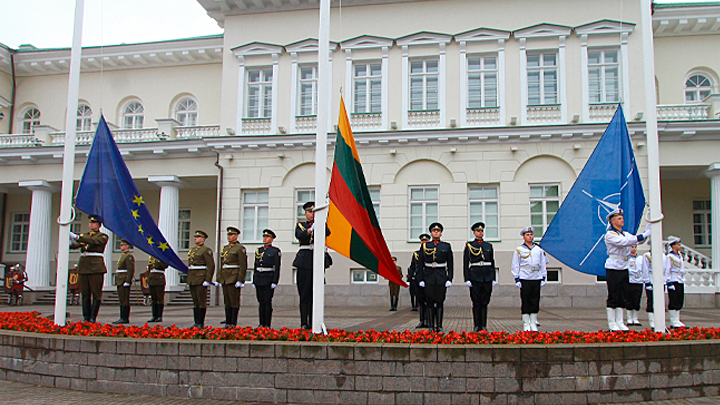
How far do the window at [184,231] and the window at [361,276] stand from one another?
29.3 ft

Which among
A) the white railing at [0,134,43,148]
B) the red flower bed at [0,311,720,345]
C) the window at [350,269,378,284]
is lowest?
the red flower bed at [0,311,720,345]

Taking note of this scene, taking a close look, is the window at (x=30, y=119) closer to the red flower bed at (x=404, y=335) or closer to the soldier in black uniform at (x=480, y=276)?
the red flower bed at (x=404, y=335)

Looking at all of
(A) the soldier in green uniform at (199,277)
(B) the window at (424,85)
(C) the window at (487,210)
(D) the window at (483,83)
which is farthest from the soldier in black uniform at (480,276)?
(B) the window at (424,85)

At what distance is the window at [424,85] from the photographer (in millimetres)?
20312

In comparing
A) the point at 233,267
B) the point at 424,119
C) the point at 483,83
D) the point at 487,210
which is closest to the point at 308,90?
the point at 424,119

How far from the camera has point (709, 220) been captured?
21.1m

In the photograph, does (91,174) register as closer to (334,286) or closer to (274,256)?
(274,256)

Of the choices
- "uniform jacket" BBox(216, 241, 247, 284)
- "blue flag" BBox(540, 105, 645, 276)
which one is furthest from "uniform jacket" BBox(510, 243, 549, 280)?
"uniform jacket" BBox(216, 241, 247, 284)

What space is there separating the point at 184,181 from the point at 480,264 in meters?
15.9

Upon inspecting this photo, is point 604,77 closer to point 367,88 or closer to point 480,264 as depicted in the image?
point 367,88

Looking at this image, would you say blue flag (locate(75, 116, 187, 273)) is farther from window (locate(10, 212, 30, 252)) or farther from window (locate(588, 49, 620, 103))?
window (locate(10, 212, 30, 252))

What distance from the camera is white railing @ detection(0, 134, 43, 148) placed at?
2331cm

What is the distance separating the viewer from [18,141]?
23891 millimetres

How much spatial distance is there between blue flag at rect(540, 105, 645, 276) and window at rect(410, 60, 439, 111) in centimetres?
1178
